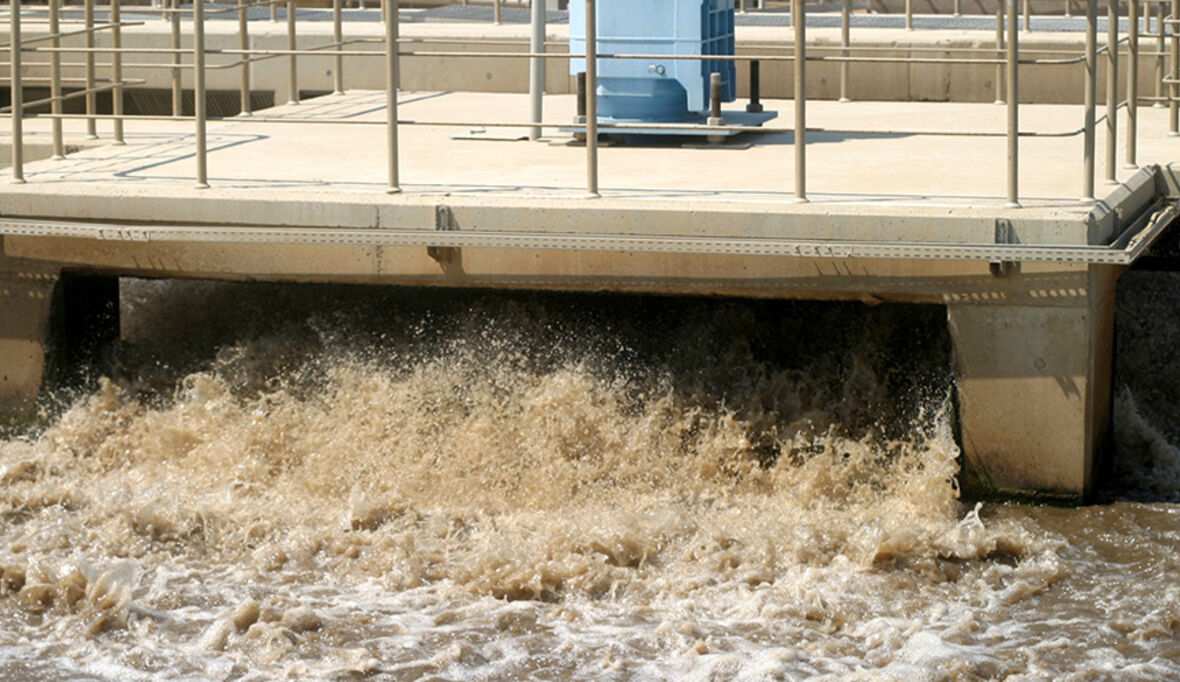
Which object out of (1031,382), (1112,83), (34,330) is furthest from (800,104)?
(34,330)

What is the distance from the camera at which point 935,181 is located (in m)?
8.74

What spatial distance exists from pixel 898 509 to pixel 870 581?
73 cm

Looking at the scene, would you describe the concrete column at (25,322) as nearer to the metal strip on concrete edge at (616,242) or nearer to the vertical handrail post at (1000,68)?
the metal strip on concrete edge at (616,242)

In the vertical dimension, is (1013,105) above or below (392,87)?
below

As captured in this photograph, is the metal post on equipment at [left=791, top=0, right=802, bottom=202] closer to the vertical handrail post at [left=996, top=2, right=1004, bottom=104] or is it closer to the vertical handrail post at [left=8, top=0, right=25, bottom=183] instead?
the vertical handrail post at [left=8, top=0, right=25, bottom=183]

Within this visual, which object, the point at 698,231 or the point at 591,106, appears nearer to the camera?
the point at 698,231

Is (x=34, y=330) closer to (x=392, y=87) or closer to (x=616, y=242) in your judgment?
(x=392, y=87)

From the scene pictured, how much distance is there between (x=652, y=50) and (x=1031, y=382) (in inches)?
124

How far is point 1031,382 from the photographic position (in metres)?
7.92

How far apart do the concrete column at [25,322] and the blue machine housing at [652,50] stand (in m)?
3.25

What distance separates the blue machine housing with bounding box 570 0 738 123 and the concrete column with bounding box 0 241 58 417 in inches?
128

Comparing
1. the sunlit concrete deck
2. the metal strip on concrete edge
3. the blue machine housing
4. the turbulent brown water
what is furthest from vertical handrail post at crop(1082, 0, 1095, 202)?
the blue machine housing

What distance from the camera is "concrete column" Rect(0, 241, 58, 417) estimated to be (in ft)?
28.9

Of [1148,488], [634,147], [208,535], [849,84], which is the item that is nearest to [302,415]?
[208,535]
